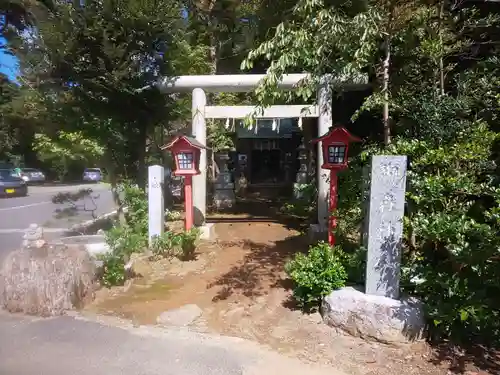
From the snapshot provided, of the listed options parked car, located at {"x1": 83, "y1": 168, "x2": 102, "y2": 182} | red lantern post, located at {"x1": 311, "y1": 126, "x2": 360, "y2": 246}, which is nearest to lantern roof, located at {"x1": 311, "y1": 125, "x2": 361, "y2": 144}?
red lantern post, located at {"x1": 311, "y1": 126, "x2": 360, "y2": 246}

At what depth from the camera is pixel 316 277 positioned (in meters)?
4.55

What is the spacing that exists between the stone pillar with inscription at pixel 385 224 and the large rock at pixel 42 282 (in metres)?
3.44

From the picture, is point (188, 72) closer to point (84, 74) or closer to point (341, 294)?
point (84, 74)

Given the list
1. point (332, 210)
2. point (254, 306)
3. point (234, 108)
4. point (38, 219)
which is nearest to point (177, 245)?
point (254, 306)

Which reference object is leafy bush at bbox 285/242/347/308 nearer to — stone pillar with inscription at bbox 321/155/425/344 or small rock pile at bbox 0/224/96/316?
stone pillar with inscription at bbox 321/155/425/344

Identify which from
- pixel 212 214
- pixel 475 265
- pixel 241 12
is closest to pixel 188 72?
pixel 241 12

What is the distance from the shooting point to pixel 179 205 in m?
13.4

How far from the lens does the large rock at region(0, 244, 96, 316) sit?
4.67m

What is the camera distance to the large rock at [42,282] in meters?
4.67

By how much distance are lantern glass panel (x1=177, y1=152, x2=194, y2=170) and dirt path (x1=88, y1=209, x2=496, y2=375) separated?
62.4 inches

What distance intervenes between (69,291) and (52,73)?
4.50m

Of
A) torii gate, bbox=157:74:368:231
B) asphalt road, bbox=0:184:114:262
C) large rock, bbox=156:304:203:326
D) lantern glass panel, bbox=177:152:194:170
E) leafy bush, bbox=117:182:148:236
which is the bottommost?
large rock, bbox=156:304:203:326

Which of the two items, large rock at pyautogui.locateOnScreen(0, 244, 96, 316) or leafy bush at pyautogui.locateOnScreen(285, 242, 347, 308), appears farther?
large rock at pyautogui.locateOnScreen(0, 244, 96, 316)

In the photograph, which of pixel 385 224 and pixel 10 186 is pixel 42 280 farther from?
pixel 10 186
